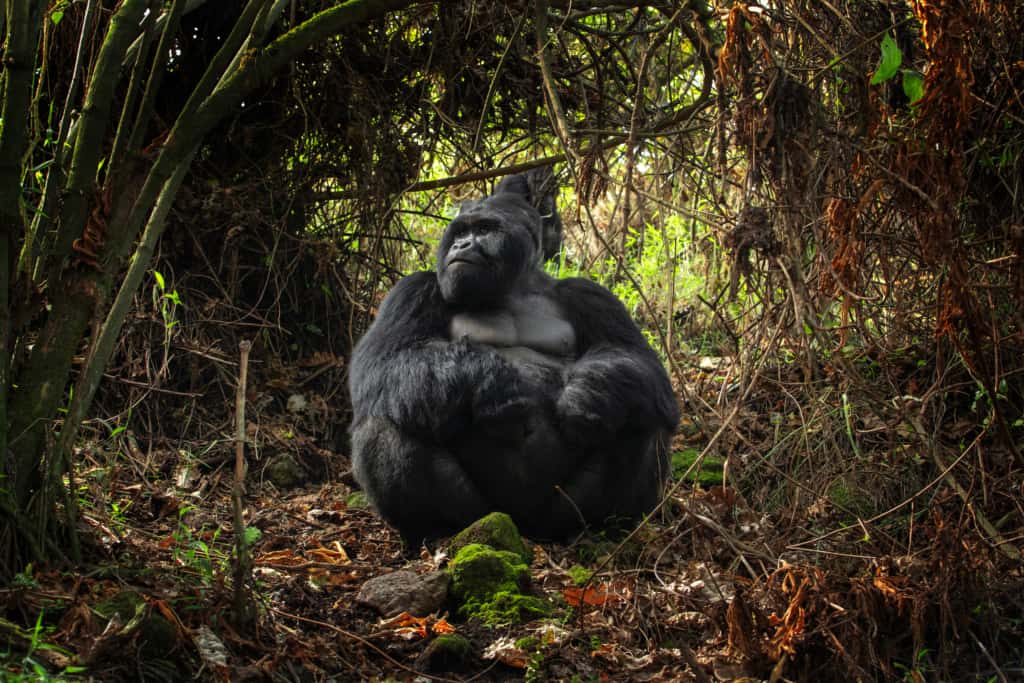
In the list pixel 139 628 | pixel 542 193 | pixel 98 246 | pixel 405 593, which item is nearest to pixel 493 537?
pixel 405 593

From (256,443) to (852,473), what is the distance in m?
2.95

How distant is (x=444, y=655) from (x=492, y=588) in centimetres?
53

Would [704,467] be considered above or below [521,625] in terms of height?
above

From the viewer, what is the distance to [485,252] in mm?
4871

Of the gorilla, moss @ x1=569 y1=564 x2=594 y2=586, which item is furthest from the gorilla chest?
moss @ x1=569 y1=564 x2=594 y2=586

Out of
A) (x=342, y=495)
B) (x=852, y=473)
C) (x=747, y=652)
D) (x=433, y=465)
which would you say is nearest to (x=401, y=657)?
(x=747, y=652)

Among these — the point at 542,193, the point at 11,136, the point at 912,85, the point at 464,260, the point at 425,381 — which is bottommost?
the point at 425,381

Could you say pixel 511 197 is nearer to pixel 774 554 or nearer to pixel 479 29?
pixel 479 29

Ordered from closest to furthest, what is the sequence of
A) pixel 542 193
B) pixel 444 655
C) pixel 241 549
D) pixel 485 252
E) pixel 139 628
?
pixel 139 628
pixel 241 549
pixel 444 655
pixel 485 252
pixel 542 193

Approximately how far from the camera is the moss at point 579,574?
404 cm

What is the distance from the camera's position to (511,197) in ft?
17.4

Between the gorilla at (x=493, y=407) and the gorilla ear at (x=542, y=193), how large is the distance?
54 cm

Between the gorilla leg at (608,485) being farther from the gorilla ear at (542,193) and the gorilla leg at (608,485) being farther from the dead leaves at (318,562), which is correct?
the gorilla ear at (542,193)

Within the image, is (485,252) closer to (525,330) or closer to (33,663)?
(525,330)
